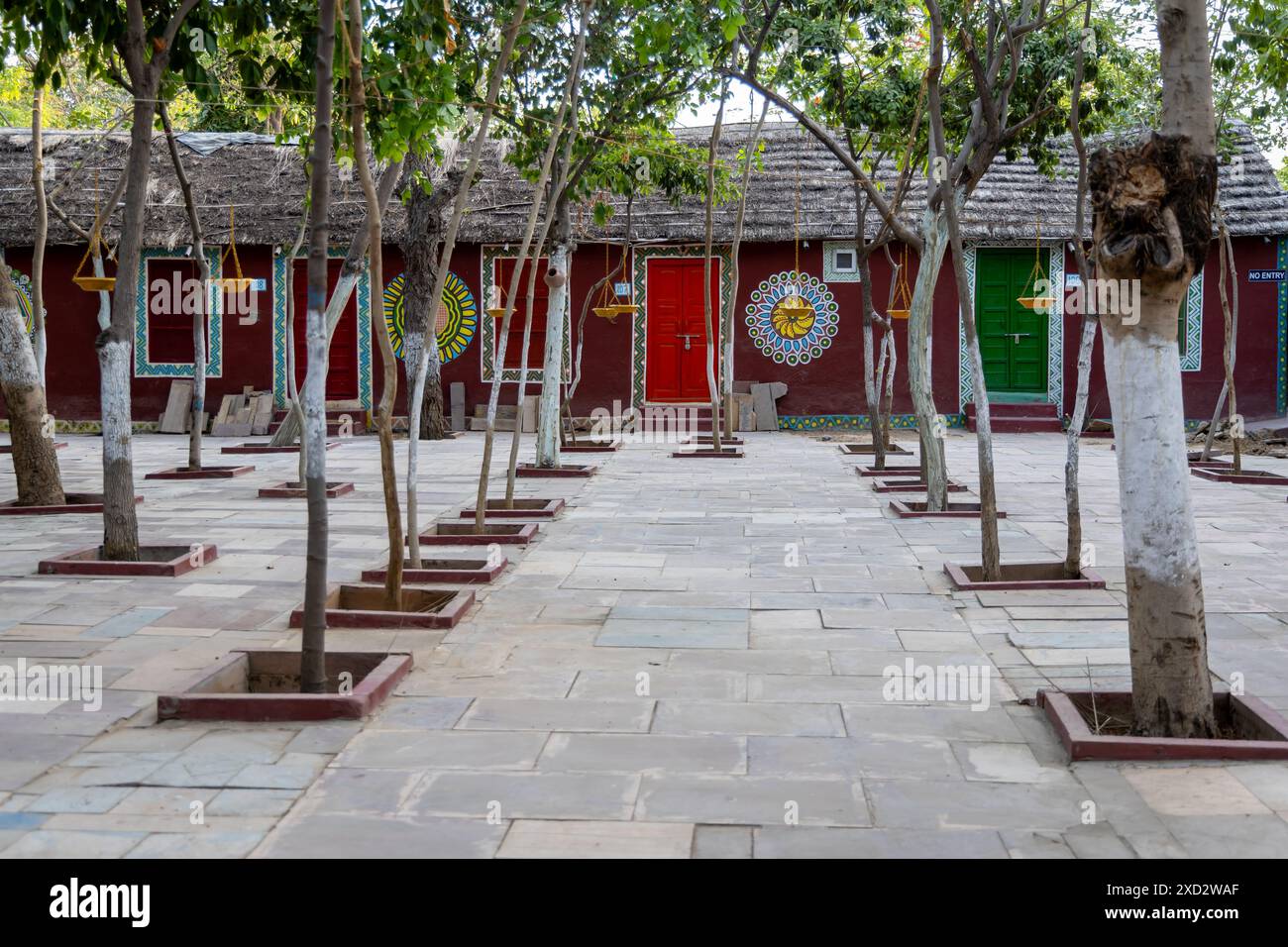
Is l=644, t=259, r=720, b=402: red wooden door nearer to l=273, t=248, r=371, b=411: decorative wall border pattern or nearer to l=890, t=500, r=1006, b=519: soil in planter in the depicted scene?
l=273, t=248, r=371, b=411: decorative wall border pattern

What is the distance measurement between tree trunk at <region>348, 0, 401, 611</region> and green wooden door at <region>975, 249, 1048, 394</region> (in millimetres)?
13401

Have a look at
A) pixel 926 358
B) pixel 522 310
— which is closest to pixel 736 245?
pixel 926 358

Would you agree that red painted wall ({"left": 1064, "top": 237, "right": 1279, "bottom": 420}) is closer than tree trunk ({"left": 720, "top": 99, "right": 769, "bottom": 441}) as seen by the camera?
No

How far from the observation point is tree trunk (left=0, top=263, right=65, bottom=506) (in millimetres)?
8961

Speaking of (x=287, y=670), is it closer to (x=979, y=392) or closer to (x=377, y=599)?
(x=377, y=599)

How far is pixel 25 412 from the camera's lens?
9055mm

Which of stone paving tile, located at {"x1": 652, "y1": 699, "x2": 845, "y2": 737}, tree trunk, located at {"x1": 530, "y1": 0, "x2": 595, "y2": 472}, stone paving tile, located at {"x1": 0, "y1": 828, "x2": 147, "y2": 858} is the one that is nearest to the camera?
stone paving tile, located at {"x1": 0, "y1": 828, "x2": 147, "y2": 858}

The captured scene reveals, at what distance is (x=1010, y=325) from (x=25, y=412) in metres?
12.9

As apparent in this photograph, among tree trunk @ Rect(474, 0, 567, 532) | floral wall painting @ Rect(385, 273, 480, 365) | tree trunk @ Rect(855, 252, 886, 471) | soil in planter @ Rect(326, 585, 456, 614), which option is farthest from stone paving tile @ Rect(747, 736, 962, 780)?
floral wall painting @ Rect(385, 273, 480, 365)

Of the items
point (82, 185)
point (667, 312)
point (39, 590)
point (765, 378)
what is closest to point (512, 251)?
point (667, 312)

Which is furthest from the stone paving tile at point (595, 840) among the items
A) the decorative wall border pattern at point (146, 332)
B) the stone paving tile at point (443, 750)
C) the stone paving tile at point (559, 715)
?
the decorative wall border pattern at point (146, 332)

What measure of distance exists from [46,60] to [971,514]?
6.55 m

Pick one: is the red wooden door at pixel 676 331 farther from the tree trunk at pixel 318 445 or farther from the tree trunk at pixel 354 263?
the tree trunk at pixel 318 445

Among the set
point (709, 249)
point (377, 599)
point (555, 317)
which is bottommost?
point (377, 599)
